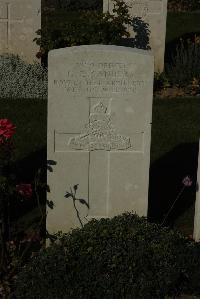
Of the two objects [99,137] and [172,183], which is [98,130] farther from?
[172,183]

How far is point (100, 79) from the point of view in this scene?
589 centimetres

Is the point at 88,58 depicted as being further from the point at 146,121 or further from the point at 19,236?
the point at 19,236

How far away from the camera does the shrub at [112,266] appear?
16.8 feet

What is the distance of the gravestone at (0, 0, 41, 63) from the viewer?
1151 centimetres

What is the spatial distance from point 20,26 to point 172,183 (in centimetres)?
505

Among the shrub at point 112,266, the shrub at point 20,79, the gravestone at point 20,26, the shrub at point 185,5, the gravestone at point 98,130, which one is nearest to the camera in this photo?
the shrub at point 112,266

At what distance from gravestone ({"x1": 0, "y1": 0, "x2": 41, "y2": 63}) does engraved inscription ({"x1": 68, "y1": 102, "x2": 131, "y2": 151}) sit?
5870mm

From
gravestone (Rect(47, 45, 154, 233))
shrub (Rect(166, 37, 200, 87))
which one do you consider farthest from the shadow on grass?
shrub (Rect(166, 37, 200, 87))

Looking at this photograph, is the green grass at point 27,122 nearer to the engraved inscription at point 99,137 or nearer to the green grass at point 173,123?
the green grass at point 173,123

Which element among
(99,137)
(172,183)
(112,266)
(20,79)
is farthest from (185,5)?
(112,266)

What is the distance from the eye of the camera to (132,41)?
1233cm

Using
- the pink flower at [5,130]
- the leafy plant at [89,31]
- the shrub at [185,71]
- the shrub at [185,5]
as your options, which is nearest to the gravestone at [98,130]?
the pink flower at [5,130]

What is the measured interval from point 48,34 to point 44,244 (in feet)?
18.9

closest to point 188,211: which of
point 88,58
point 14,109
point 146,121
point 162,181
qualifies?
point 162,181
